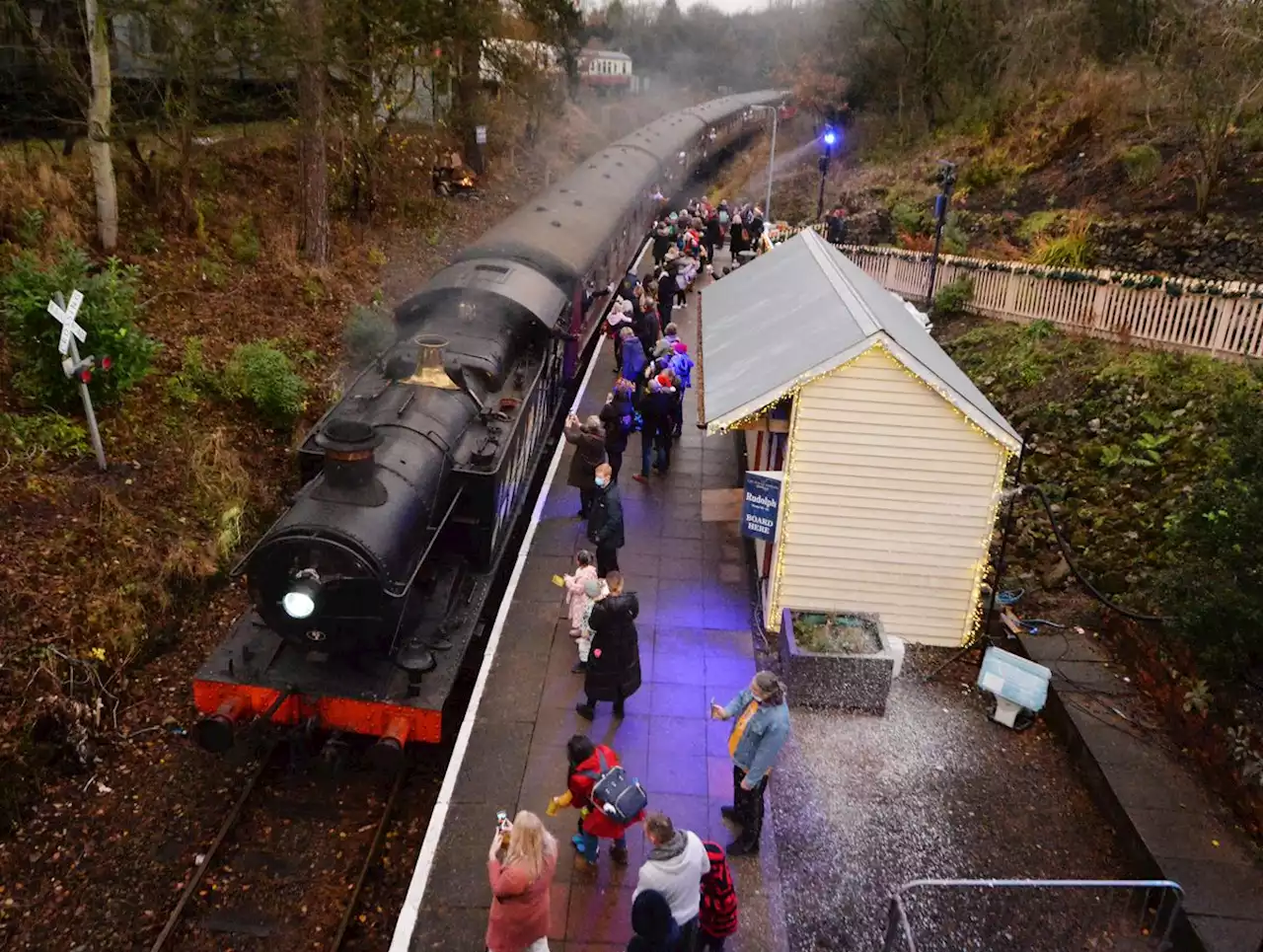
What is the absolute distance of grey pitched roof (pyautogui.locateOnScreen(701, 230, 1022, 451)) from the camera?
8297 millimetres

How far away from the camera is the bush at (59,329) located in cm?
969

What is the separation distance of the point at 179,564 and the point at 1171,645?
988 cm

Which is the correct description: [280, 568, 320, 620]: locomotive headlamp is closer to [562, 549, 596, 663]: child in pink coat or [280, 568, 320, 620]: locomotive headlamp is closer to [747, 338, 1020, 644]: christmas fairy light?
[562, 549, 596, 663]: child in pink coat

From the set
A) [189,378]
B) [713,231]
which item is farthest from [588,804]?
[713,231]

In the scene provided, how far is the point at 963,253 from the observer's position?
64.6ft

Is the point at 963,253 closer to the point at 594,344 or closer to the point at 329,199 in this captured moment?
the point at 594,344

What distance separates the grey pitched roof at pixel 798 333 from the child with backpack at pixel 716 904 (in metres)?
4.13

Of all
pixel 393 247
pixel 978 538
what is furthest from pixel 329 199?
pixel 978 538

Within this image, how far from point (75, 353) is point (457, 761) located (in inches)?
243

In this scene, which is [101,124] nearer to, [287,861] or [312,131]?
[312,131]

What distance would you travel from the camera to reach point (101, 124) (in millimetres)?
12844

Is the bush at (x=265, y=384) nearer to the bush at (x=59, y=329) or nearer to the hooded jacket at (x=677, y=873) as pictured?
the bush at (x=59, y=329)

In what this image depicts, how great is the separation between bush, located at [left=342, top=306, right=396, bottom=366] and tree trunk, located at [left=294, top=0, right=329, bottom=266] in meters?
2.39

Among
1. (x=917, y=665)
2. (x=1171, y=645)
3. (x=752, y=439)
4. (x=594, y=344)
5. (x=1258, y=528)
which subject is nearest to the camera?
(x=1258, y=528)
